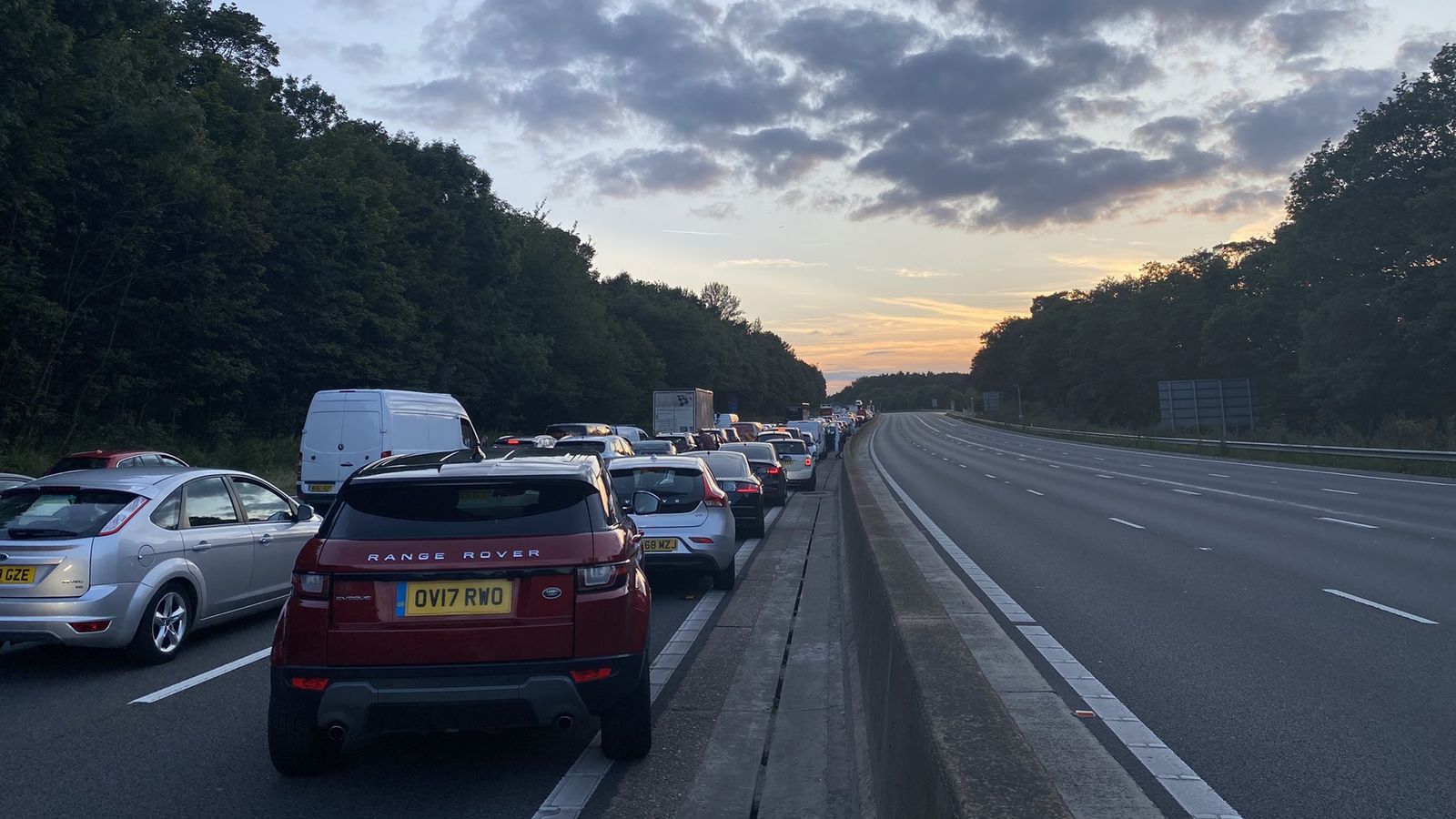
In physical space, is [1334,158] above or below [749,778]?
above

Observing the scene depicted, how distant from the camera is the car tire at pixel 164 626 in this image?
8227 millimetres

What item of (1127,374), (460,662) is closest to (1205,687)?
(460,662)

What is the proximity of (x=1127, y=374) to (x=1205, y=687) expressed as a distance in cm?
10608

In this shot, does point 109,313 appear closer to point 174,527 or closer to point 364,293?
point 364,293

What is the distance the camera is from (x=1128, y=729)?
608 cm

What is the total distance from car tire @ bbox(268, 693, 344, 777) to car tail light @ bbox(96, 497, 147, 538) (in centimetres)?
347

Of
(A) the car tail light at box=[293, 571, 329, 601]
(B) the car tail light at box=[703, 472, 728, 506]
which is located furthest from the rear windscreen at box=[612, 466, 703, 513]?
(A) the car tail light at box=[293, 571, 329, 601]

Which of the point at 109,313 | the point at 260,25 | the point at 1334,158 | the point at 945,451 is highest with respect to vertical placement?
the point at 260,25

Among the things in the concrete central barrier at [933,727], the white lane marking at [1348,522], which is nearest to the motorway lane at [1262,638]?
the white lane marking at [1348,522]

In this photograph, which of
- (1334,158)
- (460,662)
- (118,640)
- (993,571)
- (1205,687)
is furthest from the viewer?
(1334,158)

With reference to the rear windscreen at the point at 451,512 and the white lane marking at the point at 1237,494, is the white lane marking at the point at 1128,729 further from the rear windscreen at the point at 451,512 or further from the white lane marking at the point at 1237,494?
the white lane marking at the point at 1237,494

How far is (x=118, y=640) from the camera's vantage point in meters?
7.98

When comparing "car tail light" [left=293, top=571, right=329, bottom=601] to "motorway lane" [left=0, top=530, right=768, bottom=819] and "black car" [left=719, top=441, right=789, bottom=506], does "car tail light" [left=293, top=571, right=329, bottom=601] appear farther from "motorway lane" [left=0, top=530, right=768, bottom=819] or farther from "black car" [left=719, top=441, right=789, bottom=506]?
"black car" [left=719, top=441, right=789, bottom=506]

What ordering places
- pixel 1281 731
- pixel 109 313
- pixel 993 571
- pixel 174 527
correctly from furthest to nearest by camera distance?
1. pixel 109 313
2. pixel 993 571
3. pixel 174 527
4. pixel 1281 731
